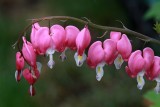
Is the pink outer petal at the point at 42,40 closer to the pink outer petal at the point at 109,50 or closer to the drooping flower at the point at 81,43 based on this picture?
the drooping flower at the point at 81,43

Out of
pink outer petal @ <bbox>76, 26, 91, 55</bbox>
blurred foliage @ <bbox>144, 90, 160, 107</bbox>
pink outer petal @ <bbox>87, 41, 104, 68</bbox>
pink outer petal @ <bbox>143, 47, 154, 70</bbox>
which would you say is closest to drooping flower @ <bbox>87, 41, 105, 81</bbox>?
pink outer petal @ <bbox>87, 41, 104, 68</bbox>

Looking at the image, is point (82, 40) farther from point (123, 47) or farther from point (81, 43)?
point (123, 47)

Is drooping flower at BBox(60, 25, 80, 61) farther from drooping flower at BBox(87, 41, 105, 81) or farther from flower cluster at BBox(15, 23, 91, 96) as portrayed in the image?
drooping flower at BBox(87, 41, 105, 81)

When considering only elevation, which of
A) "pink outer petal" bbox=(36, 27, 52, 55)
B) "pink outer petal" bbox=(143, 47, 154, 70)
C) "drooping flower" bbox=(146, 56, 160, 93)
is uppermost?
"pink outer petal" bbox=(36, 27, 52, 55)

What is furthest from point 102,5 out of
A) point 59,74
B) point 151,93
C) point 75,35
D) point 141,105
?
point 75,35

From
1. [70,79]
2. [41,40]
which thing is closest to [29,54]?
[41,40]

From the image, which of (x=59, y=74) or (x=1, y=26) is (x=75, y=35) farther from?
(x=1, y=26)
